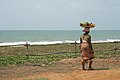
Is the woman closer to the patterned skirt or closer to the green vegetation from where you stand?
the patterned skirt

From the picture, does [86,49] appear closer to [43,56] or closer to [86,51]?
[86,51]

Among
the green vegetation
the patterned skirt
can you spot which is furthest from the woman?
the green vegetation

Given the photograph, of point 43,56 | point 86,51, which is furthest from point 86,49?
point 43,56

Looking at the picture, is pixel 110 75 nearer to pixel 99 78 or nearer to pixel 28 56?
pixel 99 78

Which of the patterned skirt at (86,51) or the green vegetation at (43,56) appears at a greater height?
the patterned skirt at (86,51)

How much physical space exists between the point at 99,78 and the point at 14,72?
4077 millimetres

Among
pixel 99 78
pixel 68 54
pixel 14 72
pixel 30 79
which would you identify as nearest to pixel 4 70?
pixel 14 72

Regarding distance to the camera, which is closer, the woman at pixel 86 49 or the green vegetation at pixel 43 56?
the woman at pixel 86 49

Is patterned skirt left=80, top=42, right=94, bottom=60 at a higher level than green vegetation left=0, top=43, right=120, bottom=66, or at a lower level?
higher

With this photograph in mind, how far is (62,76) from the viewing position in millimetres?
11625

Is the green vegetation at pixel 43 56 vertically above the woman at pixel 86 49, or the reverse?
the woman at pixel 86 49

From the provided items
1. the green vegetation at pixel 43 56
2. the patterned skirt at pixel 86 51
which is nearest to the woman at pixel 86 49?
the patterned skirt at pixel 86 51

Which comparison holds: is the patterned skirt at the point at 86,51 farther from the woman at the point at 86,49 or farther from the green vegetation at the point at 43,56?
the green vegetation at the point at 43,56

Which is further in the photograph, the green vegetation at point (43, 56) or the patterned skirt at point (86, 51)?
the green vegetation at point (43, 56)
